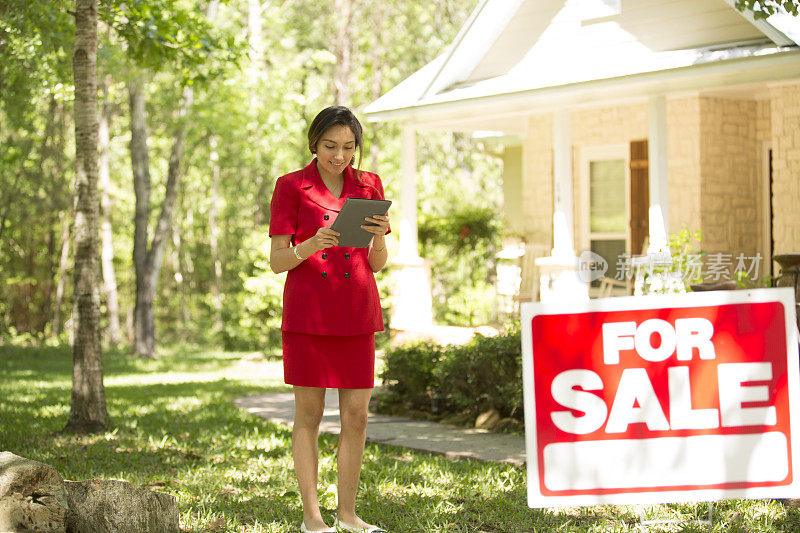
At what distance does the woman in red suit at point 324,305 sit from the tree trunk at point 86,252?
3.95 m

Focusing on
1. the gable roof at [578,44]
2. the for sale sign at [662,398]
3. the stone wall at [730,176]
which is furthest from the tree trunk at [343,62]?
the for sale sign at [662,398]

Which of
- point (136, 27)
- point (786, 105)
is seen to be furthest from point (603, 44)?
point (136, 27)

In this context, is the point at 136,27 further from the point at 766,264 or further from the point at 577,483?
the point at 766,264

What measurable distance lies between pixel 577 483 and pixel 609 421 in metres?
0.28

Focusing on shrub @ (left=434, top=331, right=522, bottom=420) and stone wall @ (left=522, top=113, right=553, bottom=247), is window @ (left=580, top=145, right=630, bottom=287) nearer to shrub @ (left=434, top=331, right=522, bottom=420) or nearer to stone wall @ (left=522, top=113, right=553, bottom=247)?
stone wall @ (left=522, top=113, right=553, bottom=247)

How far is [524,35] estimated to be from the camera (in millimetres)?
10984

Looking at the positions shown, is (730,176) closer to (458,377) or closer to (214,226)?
(458,377)

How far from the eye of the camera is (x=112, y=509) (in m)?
3.81

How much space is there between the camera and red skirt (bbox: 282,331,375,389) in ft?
12.9

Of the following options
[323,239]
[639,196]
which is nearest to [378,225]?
[323,239]

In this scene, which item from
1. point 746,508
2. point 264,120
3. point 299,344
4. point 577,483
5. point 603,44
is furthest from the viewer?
point 264,120

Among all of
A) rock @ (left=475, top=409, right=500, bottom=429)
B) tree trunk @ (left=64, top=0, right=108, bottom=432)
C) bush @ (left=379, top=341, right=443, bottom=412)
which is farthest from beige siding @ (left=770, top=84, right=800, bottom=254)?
tree trunk @ (left=64, top=0, right=108, bottom=432)

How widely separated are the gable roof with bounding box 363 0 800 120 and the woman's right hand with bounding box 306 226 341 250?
19.9 feet

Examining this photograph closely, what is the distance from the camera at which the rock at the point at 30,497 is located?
139 inches
